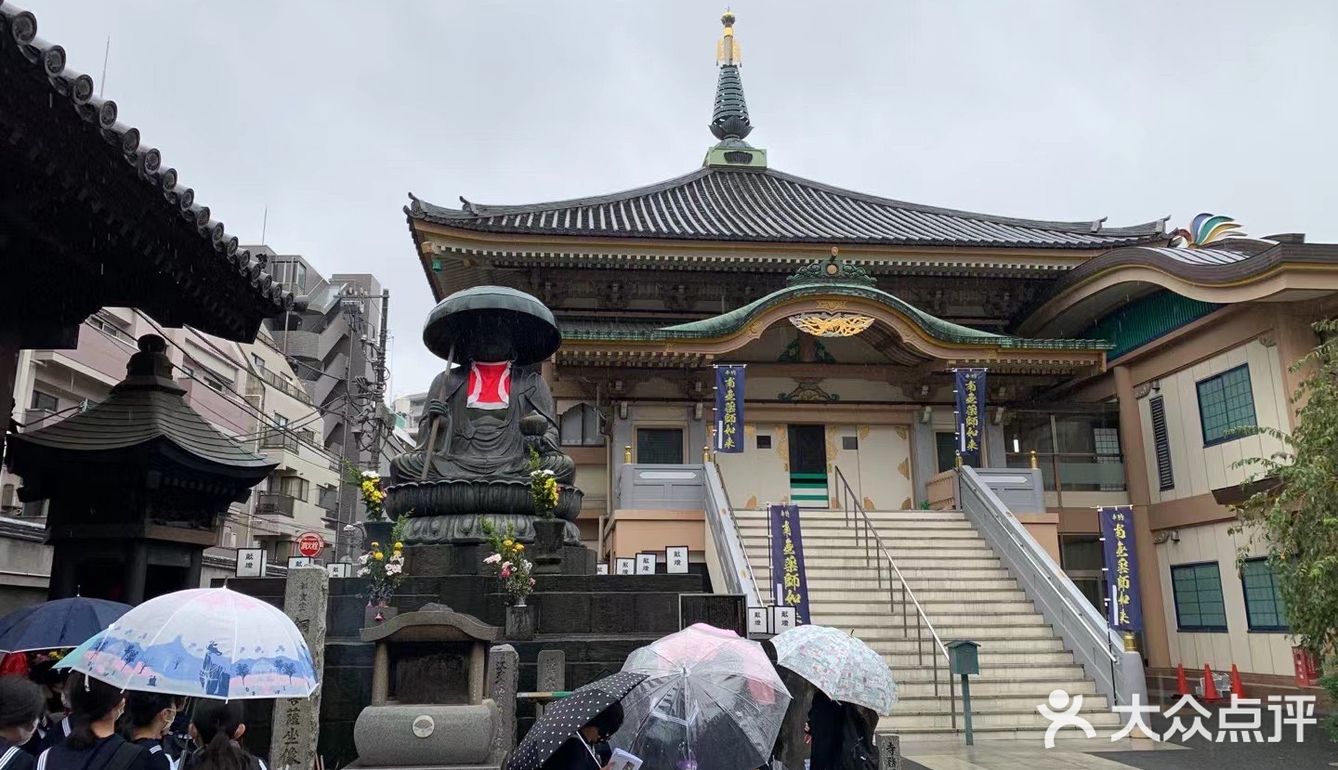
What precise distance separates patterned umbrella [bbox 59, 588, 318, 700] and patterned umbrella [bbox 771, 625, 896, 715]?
244 centimetres

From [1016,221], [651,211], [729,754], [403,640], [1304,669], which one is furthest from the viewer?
[1016,221]

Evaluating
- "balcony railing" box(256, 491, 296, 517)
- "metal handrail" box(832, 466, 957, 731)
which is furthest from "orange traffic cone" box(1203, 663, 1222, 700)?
"balcony railing" box(256, 491, 296, 517)

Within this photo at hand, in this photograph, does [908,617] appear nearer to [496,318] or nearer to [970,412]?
[970,412]

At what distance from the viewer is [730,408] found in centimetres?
1644

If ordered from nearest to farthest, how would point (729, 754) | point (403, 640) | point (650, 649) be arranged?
point (729, 754) → point (650, 649) → point (403, 640)

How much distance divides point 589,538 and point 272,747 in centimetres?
1192

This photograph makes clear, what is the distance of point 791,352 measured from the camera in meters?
19.1

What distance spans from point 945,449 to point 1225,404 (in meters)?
5.35

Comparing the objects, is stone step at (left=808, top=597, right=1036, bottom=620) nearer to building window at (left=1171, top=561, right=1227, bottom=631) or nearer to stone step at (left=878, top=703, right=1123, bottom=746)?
stone step at (left=878, top=703, right=1123, bottom=746)

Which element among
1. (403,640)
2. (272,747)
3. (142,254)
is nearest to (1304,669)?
(403,640)

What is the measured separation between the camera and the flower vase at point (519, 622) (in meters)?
8.80

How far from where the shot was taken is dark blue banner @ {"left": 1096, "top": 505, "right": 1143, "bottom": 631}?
40.9ft

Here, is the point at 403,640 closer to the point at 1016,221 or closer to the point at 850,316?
the point at 850,316

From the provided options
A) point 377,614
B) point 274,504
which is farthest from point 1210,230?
point 274,504
